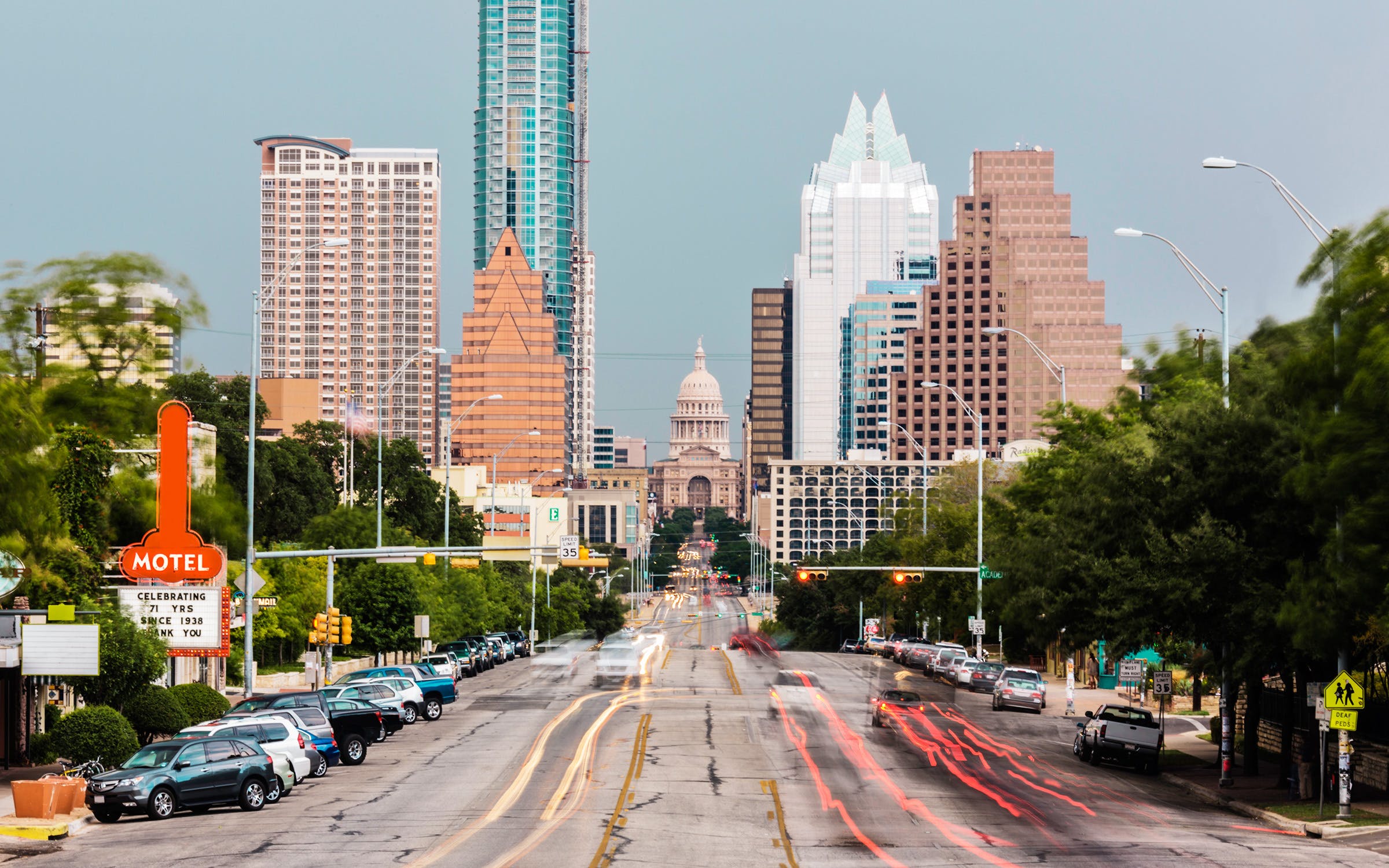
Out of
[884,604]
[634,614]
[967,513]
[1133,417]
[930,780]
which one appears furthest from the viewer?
[634,614]

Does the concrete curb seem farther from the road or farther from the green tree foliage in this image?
the green tree foliage

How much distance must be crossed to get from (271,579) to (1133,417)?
1274 inches

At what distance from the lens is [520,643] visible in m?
91.6

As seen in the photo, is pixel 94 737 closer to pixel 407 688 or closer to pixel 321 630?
pixel 407 688

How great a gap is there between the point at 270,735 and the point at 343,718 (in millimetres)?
6676

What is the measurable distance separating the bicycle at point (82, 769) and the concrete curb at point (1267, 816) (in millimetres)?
22222

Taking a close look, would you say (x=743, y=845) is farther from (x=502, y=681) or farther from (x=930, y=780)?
(x=502, y=681)

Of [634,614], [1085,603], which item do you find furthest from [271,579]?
[634,614]

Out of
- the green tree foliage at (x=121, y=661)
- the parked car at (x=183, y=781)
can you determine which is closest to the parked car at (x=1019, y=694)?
the green tree foliage at (x=121, y=661)

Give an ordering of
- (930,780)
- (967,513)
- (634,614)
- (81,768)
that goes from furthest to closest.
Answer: (634,614)
(967,513)
(930,780)
(81,768)

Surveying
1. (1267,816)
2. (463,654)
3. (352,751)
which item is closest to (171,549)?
(352,751)

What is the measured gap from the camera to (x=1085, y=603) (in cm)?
3838

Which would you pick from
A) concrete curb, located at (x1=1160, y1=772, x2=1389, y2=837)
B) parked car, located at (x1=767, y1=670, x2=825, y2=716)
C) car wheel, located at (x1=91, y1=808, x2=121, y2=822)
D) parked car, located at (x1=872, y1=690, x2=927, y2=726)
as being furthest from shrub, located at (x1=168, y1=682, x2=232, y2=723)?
concrete curb, located at (x1=1160, y1=772, x2=1389, y2=837)

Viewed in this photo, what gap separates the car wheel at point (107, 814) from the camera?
27.8m
